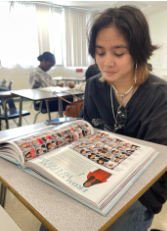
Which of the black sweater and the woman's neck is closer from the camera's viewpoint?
the black sweater

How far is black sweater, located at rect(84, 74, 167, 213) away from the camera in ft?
2.08

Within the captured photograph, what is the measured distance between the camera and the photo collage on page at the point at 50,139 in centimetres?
56

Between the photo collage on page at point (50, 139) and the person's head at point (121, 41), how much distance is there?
0.28 meters

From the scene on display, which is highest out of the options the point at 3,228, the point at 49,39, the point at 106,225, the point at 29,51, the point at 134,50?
the point at 49,39

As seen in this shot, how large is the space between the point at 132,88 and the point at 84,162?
51 centimetres

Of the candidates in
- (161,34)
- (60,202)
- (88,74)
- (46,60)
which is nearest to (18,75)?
(46,60)

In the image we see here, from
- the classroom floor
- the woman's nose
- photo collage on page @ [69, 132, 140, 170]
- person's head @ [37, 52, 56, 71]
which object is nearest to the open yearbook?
photo collage on page @ [69, 132, 140, 170]

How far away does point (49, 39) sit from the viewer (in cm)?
500

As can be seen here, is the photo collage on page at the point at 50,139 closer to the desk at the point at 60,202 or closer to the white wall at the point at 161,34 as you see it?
the desk at the point at 60,202

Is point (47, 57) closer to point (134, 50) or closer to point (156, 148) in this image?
point (134, 50)

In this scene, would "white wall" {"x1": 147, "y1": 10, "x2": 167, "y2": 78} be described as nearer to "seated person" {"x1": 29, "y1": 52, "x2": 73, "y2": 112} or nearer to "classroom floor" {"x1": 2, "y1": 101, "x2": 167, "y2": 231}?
"seated person" {"x1": 29, "y1": 52, "x2": 73, "y2": 112}

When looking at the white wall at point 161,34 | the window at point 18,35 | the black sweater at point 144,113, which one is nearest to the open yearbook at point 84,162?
the black sweater at point 144,113

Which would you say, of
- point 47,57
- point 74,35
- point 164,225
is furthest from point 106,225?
point 74,35

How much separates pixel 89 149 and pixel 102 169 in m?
0.12
